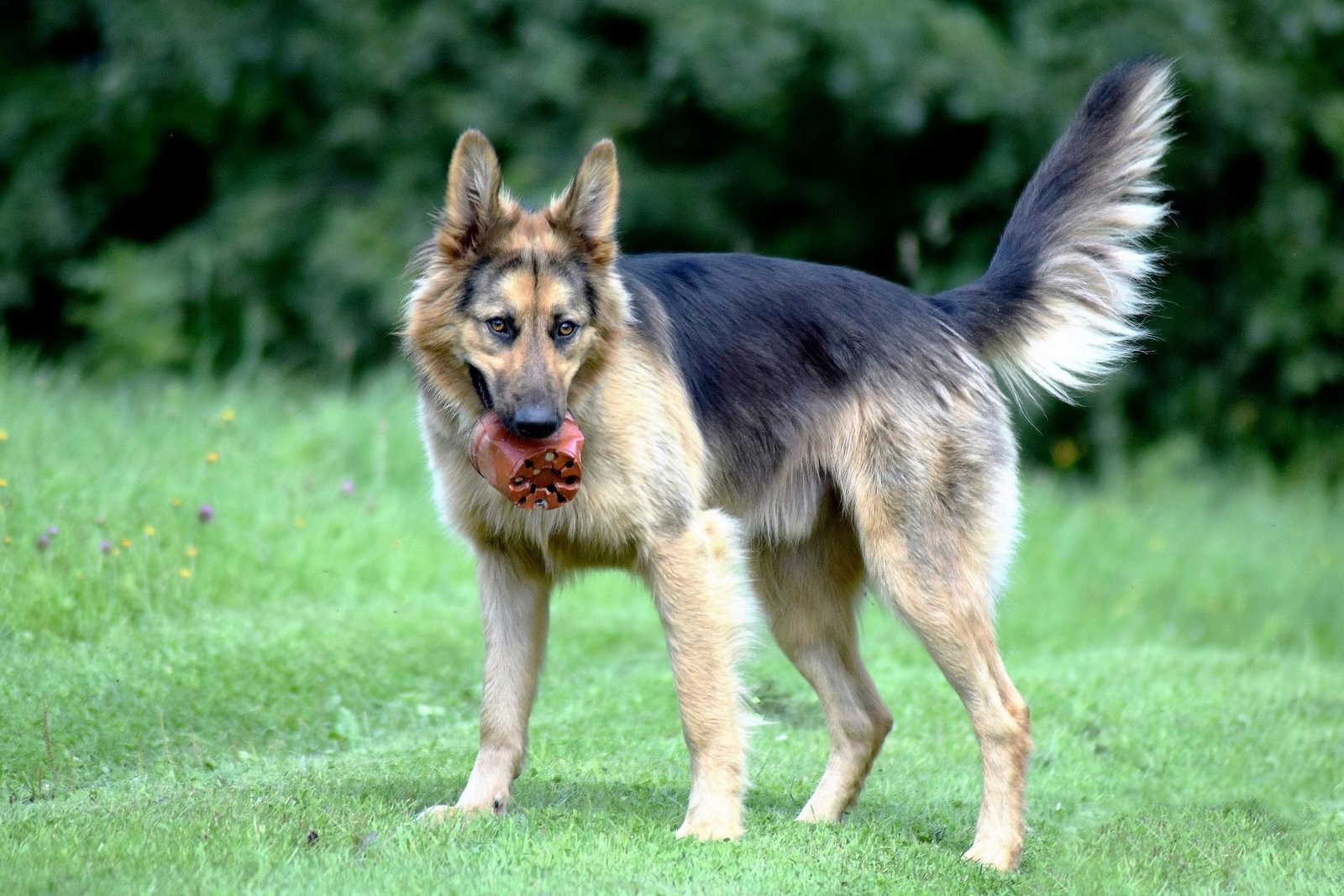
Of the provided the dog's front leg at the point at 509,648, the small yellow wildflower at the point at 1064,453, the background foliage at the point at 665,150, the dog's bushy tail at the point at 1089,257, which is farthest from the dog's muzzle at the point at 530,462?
the small yellow wildflower at the point at 1064,453

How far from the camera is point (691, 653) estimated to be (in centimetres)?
518

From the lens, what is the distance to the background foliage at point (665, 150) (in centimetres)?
1380

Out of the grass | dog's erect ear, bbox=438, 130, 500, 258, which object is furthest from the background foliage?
dog's erect ear, bbox=438, 130, 500, 258

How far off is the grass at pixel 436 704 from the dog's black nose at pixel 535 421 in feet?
4.29

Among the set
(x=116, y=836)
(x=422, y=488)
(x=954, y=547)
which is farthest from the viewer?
(x=422, y=488)

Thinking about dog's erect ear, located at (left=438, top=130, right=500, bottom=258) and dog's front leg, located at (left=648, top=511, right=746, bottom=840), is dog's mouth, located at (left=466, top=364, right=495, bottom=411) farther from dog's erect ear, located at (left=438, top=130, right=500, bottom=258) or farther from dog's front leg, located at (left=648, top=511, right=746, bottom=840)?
dog's front leg, located at (left=648, top=511, right=746, bottom=840)

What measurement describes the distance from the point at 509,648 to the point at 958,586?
1687 millimetres

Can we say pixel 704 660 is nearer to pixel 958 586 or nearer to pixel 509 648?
pixel 509 648

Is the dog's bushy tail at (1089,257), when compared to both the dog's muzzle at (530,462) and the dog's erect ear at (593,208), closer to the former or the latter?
the dog's erect ear at (593,208)

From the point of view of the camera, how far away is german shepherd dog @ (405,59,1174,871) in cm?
511

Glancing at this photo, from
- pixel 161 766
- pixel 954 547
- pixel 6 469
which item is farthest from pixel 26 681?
pixel 954 547

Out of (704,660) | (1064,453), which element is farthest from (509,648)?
(1064,453)

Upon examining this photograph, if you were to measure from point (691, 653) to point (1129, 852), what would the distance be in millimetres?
1769

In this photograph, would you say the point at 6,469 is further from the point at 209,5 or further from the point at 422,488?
the point at 209,5
